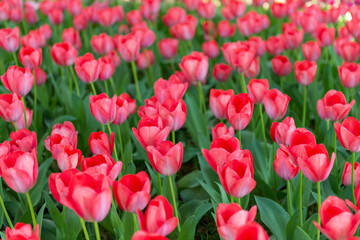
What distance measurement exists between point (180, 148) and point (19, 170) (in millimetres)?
394

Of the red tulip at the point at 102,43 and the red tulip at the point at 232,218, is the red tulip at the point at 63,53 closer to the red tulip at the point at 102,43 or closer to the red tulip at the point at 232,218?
the red tulip at the point at 102,43

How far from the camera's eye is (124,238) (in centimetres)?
133

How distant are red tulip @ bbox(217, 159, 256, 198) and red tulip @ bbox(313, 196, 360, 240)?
0.20 m

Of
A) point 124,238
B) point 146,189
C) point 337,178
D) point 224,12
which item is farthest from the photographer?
point 224,12

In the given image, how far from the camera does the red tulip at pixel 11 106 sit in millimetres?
1621

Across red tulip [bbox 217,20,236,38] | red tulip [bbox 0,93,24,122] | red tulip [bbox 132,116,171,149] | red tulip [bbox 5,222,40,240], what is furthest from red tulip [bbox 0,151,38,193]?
red tulip [bbox 217,20,236,38]

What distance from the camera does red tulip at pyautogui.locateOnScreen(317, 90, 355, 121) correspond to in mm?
1587

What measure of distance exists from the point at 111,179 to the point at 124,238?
246mm

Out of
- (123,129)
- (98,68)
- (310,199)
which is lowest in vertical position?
(310,199)

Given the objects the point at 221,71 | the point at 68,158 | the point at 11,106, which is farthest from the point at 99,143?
the point at 221,71

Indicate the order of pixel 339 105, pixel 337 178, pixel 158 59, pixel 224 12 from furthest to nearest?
1. pixel 224 12
2. pixel 158 59
3. pixel 337 178
4. pixel 339 105

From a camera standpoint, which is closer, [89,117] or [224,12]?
Result: [89,117]

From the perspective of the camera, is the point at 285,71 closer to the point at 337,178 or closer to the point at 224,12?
the point at 337,178

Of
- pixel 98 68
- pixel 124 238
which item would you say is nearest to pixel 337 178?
pixel 124 238
